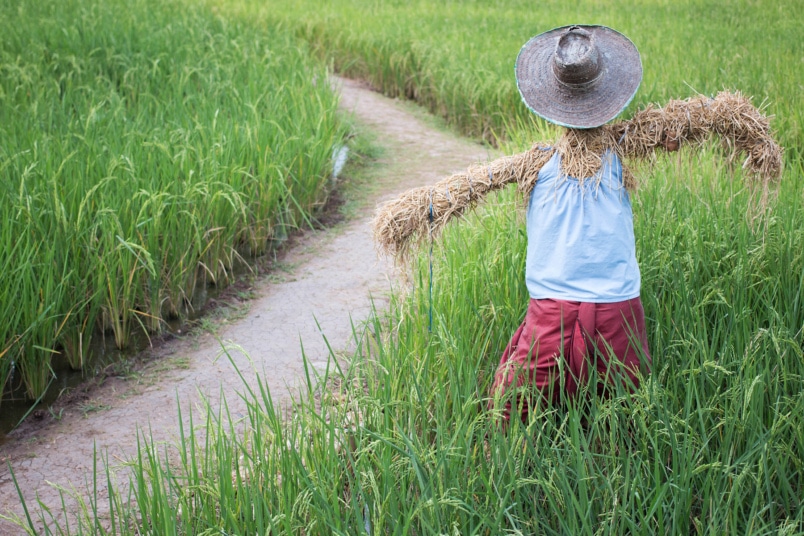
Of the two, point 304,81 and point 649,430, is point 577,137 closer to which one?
point 649,430

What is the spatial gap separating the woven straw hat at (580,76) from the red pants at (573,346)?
0.45 meters

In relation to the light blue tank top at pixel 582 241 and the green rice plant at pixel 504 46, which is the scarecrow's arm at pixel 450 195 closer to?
the light blue tank top at pixel 582 241

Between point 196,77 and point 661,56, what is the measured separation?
3205 mm

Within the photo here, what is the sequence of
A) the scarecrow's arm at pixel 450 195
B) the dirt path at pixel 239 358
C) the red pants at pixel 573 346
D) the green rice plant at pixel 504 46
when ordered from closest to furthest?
1. the red pants at pixel 573 346
2. the scarecrow's arm at pixel 450 195
3. the dirt path at pixel 239 358
4. the green rice plant at pixel 504 46

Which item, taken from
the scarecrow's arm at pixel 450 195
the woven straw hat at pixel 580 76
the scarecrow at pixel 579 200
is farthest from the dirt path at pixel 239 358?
the woven straw hat at pixel 580 76

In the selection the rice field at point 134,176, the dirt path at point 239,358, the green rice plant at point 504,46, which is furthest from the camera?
the green rice plant at point 504,46

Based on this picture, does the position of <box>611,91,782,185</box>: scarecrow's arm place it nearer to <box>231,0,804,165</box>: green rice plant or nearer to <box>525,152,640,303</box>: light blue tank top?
<box>525,152,640,303</box>: light blue tank top

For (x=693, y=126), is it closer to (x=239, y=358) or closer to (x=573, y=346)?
(x=573, y=346)

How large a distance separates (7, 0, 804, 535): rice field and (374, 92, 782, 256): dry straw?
0.50ft

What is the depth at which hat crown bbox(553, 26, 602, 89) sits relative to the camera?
1.95 metres

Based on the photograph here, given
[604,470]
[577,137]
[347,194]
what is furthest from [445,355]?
[347,194]

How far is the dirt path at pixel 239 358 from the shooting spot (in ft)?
8.09

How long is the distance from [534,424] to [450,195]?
0.61 meters

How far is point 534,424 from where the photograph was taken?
6.22 feet
